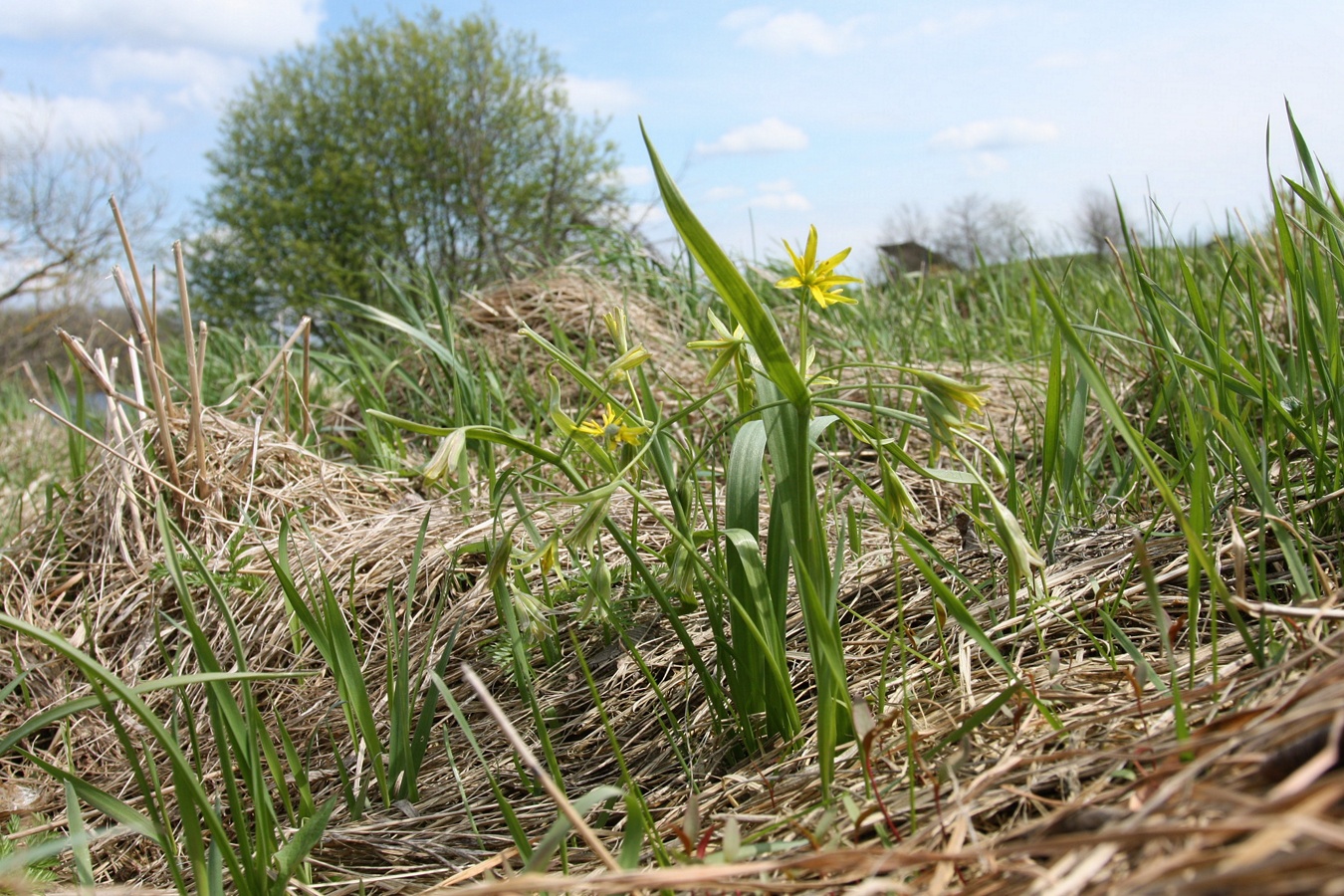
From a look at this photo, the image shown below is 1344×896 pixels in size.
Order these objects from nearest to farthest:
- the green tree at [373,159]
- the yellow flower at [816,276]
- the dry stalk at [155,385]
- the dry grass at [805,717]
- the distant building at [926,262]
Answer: the dry grass at [805,717]
the yellow flower at [816,276]
the dry stalk at [155,385]
the distant building at [926,262]
the green tree at [373,159]

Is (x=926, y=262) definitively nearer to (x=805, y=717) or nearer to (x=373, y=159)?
(x=805, y=717)

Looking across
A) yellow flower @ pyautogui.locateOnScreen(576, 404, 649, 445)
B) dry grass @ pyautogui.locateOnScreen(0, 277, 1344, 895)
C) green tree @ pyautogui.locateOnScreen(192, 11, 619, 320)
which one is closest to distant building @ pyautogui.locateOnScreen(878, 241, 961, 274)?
dry grass @ pyautogui.locateOnScreen(0, 277, 1344, 895)

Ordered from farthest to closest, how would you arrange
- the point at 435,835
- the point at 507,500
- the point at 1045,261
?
1. the point at 1045,261
2. the point at 507,500
3. the point at 435,835

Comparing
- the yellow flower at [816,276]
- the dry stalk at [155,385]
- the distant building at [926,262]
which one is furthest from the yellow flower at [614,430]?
the distant building at [926,262]

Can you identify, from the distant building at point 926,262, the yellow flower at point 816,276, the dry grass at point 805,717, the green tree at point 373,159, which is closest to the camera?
the dry grass at point 805,717

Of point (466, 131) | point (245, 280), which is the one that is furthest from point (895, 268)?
point (245, 280)

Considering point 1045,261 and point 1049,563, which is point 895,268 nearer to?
point 1045,261

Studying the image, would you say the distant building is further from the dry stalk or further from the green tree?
the green tree

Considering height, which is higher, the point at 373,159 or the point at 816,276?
the point at 373,159

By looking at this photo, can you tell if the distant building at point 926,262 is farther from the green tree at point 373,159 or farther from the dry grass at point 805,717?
the green tree at point 373,159

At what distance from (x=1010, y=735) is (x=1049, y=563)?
1.64 ft

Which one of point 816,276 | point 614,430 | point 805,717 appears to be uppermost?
point 816,276

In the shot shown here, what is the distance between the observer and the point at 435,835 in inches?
43.5

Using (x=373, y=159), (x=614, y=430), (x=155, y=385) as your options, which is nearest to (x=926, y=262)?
(x=155, y=385)
